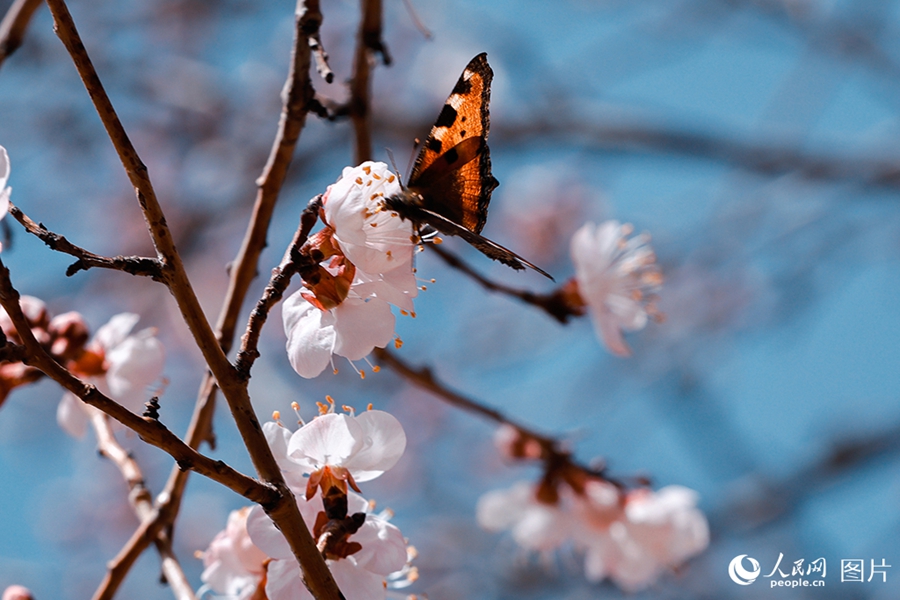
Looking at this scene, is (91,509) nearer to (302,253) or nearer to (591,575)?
(591,575)

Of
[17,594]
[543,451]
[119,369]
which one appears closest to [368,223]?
[119,369]

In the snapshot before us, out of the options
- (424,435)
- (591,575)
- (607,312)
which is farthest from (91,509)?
(607,312)

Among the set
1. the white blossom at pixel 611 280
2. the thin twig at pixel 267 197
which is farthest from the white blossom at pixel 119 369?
the white blossom at pixel 611 280

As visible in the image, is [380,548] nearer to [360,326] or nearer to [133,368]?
[360,326]

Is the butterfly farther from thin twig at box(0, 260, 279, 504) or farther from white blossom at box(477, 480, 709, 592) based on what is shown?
white blossom at box(477, 480, 709, 592)

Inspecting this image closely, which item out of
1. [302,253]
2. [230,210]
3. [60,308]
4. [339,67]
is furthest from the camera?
[339,67]

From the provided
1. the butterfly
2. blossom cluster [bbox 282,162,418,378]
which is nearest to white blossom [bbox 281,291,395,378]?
blossom cluster [bbox 282,162,418,378]
